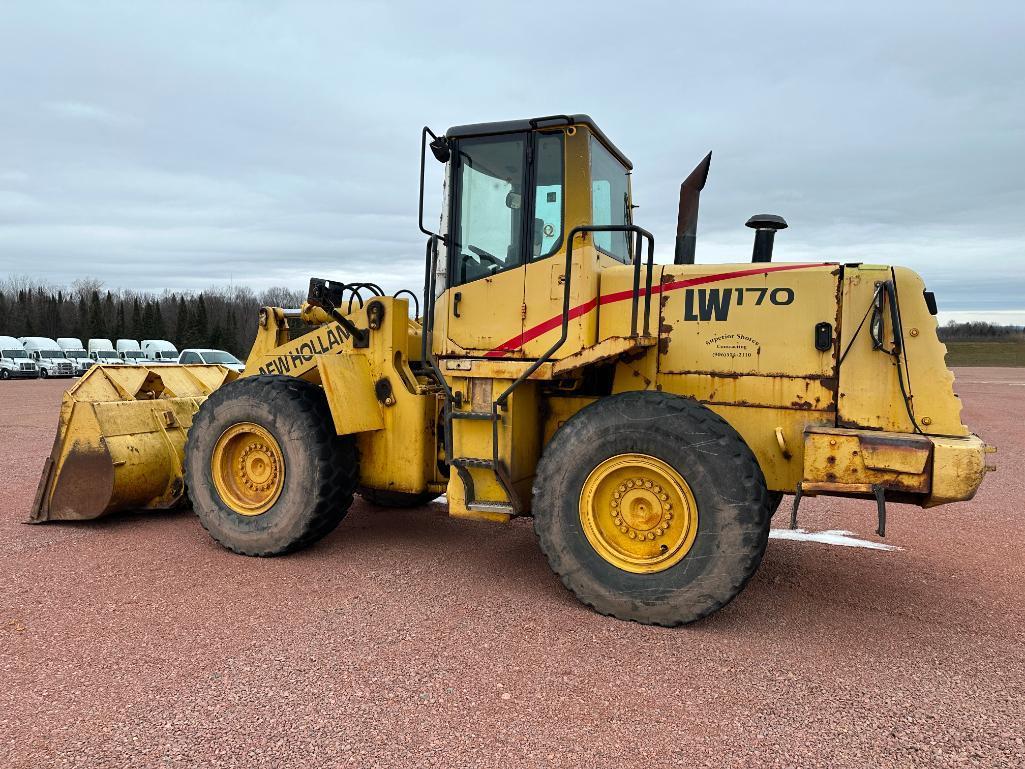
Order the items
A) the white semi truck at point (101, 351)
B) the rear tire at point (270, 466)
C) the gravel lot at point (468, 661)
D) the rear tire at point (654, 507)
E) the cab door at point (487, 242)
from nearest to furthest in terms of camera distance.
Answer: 1. the gravel lot at point (468, 661)
2. the rear tire at point (654, 507)
3. the cab door at point (487, 242)
4. the rear tire at point (270, 466)
5. the white semi truck at point (101, 351)

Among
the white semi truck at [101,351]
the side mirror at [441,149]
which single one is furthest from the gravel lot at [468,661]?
the white semi truck at [101,351]

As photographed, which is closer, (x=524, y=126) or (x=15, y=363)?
(x=524, y=126)

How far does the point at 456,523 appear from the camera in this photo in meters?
6.62

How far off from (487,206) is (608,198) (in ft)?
3.03

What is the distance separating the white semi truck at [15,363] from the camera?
1437 inches

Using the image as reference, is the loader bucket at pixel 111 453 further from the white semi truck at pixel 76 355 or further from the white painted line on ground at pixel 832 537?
the white semi truck at pixel 76 355

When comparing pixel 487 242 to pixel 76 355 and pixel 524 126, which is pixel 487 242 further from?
pixel 76 355

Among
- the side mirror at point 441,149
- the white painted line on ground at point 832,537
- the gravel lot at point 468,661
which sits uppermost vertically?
the side mirror at point 441,149

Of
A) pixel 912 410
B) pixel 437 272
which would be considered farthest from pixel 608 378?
pixel 912 410

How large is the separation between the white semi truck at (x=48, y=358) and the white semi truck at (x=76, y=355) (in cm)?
35

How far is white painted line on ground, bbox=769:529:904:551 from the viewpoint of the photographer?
246 inches

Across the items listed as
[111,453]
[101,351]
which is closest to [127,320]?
[101,351]

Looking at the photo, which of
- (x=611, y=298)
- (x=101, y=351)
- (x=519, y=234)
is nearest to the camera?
(x=611, y=298)

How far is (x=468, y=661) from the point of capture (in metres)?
3.77
